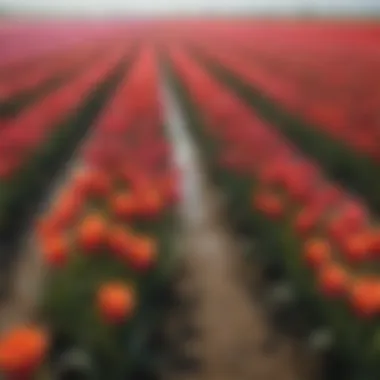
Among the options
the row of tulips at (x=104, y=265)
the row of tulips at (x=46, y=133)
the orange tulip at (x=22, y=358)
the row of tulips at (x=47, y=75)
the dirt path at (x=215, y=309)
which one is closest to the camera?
the orange tulip at (x=22, y=358)

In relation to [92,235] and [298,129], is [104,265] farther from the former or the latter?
[298,129]

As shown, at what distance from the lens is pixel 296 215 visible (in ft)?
2.51

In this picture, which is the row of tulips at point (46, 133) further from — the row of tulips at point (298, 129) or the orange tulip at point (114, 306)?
the orange tulip at point (114, 306)

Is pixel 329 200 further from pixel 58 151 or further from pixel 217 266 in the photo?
pixel 58 151

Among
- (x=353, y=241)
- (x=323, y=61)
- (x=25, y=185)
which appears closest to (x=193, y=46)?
(x=323, y=61)

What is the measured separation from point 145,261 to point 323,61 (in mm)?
494

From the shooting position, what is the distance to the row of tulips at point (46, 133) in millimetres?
825

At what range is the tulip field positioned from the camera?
62cm

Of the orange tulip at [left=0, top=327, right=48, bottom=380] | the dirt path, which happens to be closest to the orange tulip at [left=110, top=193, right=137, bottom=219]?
the dirt path

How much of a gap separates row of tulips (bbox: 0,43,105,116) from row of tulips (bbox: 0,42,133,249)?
0.04 ft

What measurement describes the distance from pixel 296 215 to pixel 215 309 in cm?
13

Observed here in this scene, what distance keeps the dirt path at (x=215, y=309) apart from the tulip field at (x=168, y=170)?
0.02 m

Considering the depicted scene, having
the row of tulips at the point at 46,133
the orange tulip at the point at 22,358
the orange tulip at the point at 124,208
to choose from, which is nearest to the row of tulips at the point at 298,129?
the row of tulips at the point at 46,133

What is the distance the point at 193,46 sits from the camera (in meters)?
0.97
